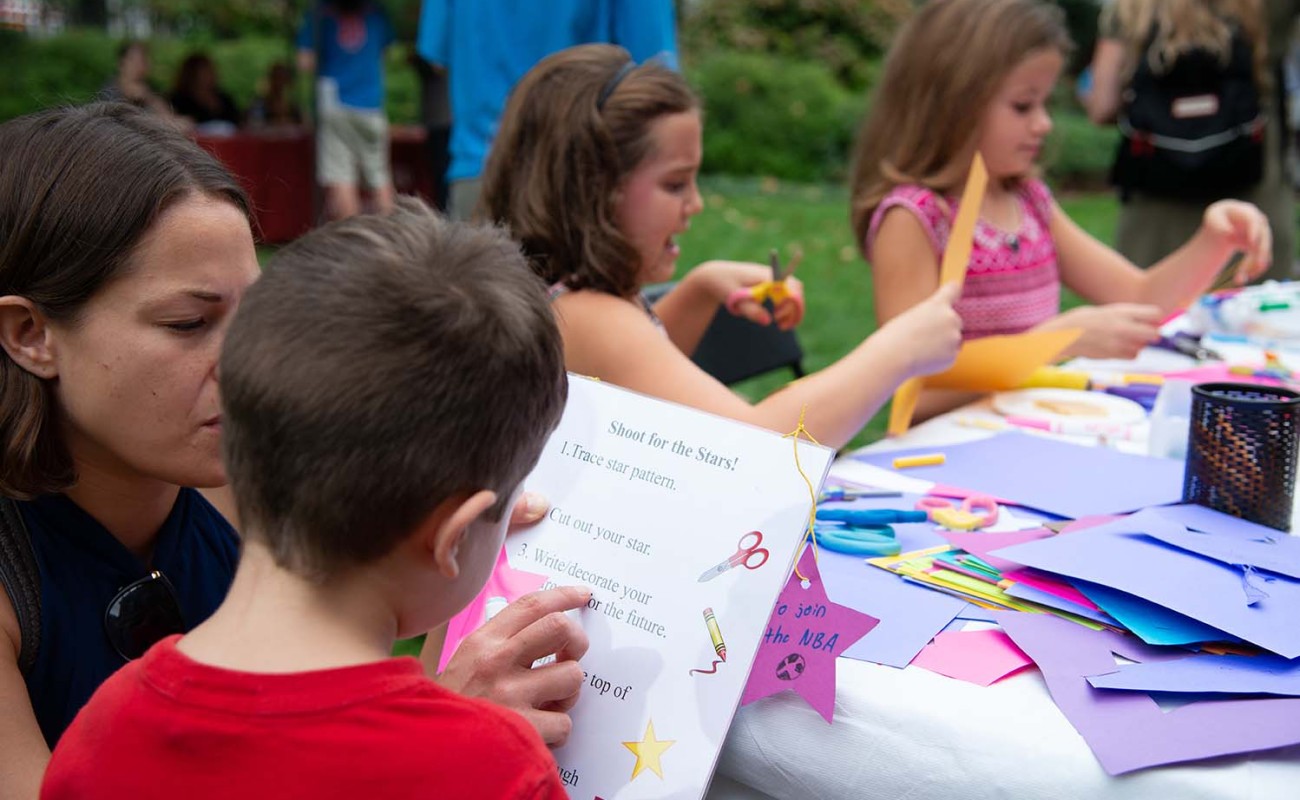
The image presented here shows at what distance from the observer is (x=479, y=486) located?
2.82 feet

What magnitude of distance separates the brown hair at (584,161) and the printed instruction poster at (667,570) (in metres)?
0.74

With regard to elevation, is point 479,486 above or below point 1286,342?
above

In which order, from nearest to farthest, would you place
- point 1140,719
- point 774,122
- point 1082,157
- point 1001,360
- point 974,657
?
point 1140,719 → point 974,657 → point 1001,360 → point 1082,157 → point 774,122

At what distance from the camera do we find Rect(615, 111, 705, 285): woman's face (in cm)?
194

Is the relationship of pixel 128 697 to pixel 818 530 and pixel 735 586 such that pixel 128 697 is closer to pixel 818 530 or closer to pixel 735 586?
pixel 735 586

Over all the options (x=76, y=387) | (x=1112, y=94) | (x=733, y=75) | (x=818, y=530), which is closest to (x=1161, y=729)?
(x=818, y=530)

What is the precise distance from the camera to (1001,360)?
2.10m

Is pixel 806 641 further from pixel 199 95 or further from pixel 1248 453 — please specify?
pixel 199 95

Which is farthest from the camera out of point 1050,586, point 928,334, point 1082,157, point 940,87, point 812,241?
point 1082,157

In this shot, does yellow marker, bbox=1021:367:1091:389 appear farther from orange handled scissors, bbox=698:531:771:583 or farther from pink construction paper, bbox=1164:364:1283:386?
orange handled scissors, bbox=698:531:771:583

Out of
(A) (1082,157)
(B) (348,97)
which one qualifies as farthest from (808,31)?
(B) (348,97)

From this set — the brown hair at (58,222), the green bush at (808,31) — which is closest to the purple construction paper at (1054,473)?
the brown hair at (58,222)

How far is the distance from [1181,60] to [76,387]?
356cm

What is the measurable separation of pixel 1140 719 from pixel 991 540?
0.36 meters
